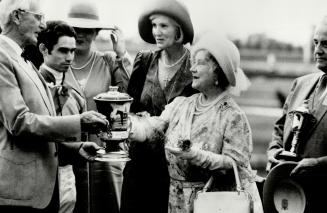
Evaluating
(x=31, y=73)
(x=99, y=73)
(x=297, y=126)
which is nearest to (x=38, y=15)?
(x=31, y=73)

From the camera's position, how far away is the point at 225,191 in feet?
15.0

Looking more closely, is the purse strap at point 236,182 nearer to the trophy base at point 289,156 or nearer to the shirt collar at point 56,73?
the trophy base at point 289,156

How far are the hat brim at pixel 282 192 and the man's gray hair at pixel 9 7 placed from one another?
2230 mm

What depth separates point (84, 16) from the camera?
20.6 feet

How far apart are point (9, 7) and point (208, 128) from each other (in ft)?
5.40

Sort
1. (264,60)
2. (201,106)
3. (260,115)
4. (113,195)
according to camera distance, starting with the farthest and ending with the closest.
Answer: (264,60) → (260,115) → (113,195) → (201,106)

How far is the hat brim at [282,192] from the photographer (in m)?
5.01

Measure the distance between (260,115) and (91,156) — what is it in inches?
600

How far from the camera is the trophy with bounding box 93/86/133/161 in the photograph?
183 inches

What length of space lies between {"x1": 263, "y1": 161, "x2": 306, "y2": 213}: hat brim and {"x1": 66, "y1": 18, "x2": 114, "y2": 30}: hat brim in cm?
223

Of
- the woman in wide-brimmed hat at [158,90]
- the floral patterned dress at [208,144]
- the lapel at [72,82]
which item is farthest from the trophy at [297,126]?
the lapel at [72,82]

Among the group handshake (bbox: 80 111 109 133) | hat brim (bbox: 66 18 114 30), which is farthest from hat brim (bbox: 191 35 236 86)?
hat brim (bbox: 66 18 114 30)

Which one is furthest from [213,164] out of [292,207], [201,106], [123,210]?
[123,210]

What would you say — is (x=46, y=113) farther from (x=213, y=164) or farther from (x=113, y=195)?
(x=113, y=195)
